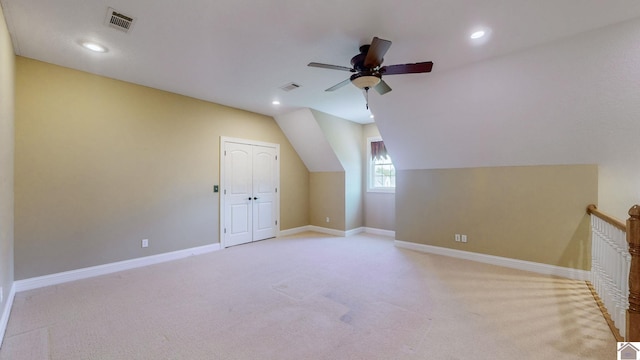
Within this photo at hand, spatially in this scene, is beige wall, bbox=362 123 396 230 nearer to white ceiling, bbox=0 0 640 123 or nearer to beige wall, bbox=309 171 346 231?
beige wall, bbox=309 171 346 231

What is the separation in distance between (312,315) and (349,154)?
14.0ft

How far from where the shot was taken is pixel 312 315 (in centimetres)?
256

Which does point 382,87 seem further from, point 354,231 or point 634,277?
point 354,231

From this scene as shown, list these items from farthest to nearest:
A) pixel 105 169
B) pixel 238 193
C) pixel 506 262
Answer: pixel 238 193, pixel 506 262, pixel 105 169

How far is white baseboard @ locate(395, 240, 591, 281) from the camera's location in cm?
350

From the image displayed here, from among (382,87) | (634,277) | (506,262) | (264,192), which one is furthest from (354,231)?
(634,277)

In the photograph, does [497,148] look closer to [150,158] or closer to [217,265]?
[217,265]

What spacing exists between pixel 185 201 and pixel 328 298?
3066mm

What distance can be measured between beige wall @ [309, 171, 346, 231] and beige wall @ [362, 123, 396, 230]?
0.80m

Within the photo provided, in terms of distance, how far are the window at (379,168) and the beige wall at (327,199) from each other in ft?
2.88

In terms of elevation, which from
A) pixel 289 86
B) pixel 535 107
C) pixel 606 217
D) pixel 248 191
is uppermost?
pixel 289 86

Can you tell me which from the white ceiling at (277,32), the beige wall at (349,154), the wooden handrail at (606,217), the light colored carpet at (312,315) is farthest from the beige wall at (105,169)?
the wooden handrail at (606,217)

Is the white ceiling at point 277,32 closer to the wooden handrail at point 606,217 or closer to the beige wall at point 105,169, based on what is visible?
the beige wall at point 105,169

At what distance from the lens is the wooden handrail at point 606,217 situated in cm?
217
